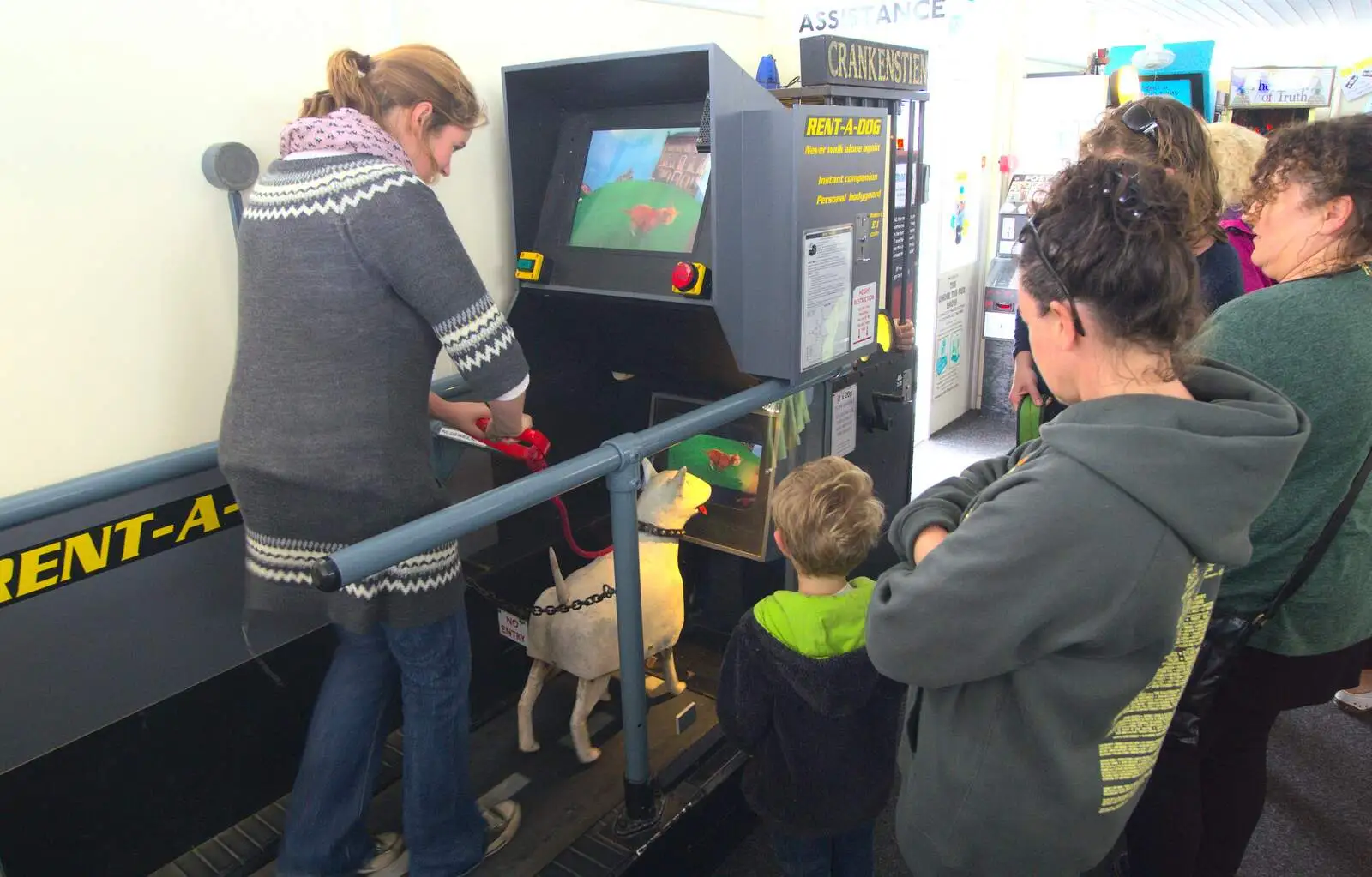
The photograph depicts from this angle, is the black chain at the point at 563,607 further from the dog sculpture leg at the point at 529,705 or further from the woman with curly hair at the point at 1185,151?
the woman with curly hair at the point at 1185,151

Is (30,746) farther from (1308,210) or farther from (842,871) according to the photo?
(1308,210)

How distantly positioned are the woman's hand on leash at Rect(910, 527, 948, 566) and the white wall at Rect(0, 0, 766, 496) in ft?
4.80

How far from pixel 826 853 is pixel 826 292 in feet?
3.91

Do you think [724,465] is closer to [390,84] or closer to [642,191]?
[642,191]

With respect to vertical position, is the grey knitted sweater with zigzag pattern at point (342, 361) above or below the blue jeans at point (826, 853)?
above

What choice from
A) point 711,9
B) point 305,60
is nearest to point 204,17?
point 305,60

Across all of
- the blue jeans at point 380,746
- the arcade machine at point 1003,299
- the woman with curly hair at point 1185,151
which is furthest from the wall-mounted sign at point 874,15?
the blue jeans at point 380,746

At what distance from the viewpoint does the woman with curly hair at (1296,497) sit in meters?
1.38

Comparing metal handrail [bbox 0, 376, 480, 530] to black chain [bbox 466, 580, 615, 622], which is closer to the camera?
metal handrail [bbox 0, 376, 480, 530]

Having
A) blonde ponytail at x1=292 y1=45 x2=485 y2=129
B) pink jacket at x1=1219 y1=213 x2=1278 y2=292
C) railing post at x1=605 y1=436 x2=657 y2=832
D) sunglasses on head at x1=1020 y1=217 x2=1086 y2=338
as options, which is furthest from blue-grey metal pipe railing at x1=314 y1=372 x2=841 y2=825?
pink jacket at x1=1219 y1=213 x2=1278 y2=292

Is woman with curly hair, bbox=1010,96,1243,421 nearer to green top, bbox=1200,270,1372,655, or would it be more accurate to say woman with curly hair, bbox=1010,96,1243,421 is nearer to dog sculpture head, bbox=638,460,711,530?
green top, bbox=1200,270,1372,655

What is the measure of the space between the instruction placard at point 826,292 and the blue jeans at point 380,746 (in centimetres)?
99

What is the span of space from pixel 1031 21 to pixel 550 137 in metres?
3.86

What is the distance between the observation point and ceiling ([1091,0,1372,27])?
6.08 meters
